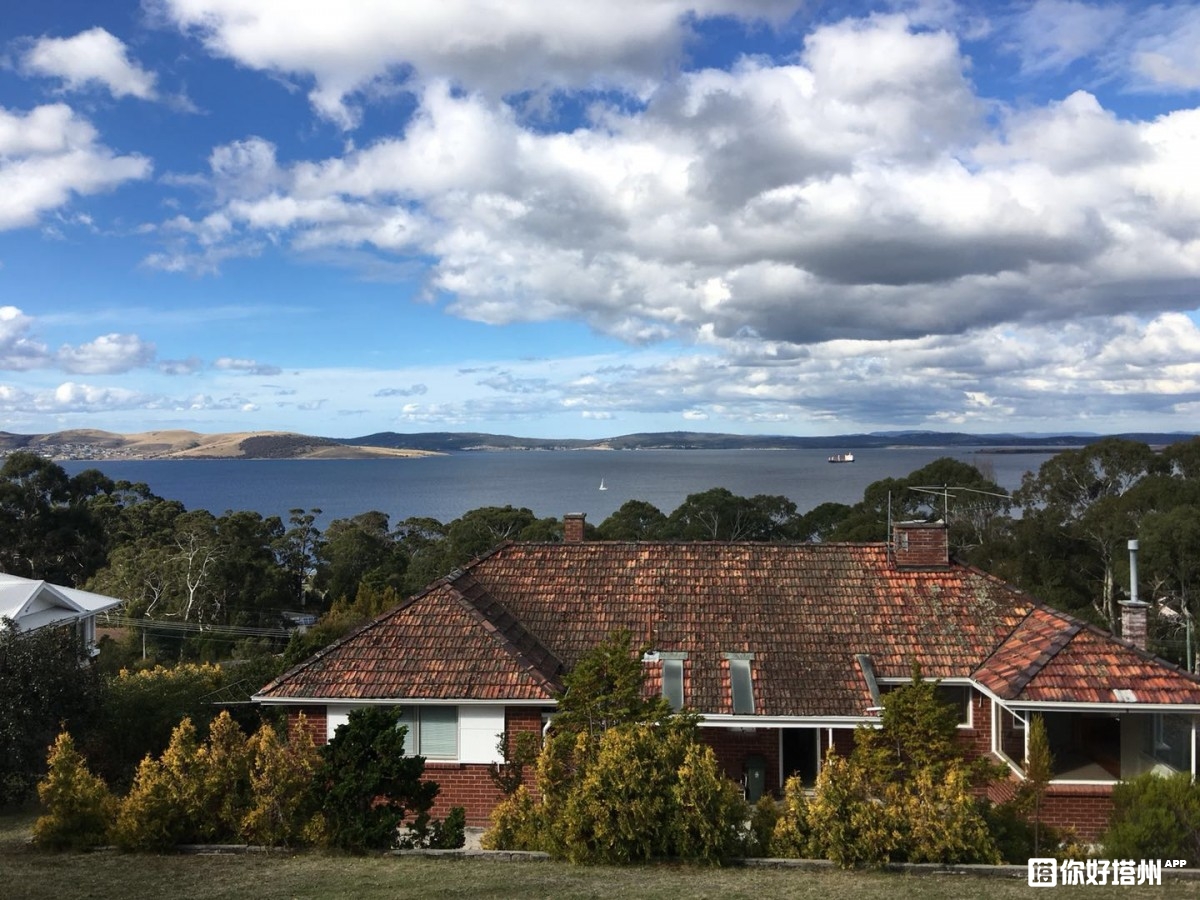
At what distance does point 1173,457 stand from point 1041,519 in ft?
36.4

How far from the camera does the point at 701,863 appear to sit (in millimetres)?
10570

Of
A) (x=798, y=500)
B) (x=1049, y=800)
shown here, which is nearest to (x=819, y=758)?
(x=1049, y=800)

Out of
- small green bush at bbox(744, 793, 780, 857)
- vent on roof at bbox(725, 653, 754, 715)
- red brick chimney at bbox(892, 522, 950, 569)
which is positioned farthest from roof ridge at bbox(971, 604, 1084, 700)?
small green bush at bbox(744, 793, 780, 857)

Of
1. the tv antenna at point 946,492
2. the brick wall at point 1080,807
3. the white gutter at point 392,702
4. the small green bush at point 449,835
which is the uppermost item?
the tv antenna at point 946,492

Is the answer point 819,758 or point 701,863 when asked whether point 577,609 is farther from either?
point 701,863

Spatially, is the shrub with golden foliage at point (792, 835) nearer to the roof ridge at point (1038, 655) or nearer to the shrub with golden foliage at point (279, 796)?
the roof ridge at point (1038, 655)

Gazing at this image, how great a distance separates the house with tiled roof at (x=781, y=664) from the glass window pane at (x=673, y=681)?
36 mm

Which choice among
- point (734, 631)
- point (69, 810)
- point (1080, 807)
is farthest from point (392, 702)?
point (1080, 807)

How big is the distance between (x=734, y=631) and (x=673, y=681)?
1831mm

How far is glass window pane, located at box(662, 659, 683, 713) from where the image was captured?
52.1 ft

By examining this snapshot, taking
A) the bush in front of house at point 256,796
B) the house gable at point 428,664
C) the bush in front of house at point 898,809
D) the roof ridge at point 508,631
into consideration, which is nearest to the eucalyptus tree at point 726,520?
the roof ridge at point 508,631

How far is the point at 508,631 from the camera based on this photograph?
56.3ft

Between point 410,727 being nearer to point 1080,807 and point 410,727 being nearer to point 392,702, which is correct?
point 392,702

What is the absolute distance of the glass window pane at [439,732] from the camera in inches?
611
